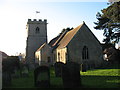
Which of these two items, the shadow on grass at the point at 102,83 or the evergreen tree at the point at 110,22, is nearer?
the shadow on grass at the point at 102,83

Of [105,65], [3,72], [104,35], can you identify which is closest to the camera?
[3,72]

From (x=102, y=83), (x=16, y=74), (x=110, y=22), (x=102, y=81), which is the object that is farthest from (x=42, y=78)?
(x=110, y=22)

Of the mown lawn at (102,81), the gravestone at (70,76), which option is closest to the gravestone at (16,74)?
the mown lawn at (102,81)

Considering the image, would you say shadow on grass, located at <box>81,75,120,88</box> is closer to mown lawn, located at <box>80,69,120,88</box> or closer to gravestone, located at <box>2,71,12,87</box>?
mown lawn, located at <box>80,69,120,88</box>

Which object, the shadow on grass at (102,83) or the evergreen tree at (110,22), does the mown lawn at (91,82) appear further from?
the evergreen tree at (110,22)

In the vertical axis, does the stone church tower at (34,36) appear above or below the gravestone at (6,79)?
above

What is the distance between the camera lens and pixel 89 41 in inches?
1136

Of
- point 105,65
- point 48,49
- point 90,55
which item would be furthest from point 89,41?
point 48,49

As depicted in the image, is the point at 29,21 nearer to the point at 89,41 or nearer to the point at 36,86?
the point at 89,41

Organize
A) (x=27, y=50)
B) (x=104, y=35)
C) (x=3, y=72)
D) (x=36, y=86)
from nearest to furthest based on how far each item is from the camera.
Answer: (x=36, y=86), (x=3, y=72), (x=104, y=35), (x=27, y=50)

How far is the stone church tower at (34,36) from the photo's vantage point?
1635 inches

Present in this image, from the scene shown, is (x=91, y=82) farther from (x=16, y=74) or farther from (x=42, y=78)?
(x=16, y=74)

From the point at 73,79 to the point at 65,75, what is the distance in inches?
20.9

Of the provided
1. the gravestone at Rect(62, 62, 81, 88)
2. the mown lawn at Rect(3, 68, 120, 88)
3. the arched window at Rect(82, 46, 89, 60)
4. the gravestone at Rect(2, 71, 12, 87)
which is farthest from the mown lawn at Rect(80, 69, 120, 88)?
the arched window at Rect(82, 46, 89, 60)
